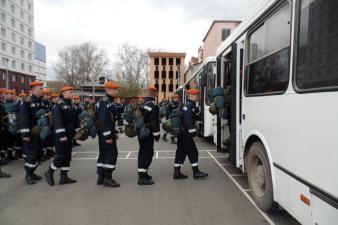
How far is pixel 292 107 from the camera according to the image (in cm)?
364

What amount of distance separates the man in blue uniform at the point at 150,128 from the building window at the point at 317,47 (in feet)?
11.5

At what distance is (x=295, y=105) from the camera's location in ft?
11.7

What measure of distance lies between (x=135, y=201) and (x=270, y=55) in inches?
127

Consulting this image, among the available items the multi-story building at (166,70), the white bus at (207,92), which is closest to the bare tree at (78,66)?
the multi-story building at (166,70)

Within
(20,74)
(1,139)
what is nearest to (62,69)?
(20,74)

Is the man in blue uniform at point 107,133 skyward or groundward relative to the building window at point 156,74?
groundward

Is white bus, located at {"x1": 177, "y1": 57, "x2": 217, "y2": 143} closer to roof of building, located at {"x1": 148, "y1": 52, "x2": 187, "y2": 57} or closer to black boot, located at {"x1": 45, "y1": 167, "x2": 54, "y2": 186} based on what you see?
black boot, located at {"x1": 45, "y1": 167, "x2": 54, "y2": 186}

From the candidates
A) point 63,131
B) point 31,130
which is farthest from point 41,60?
point 63,131

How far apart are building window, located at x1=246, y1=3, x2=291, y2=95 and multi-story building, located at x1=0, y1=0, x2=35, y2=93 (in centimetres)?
5083

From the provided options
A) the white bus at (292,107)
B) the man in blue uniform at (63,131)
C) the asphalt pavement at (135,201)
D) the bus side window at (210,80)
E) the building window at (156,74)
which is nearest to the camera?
the white bus at (292,107)

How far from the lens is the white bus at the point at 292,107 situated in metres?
2.93

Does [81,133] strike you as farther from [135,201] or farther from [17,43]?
[17,43]

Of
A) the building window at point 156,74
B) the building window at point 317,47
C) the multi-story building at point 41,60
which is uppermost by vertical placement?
the multi-story building at point 41,60

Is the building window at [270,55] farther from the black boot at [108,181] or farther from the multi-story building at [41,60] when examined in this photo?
the multi-story building at [41,60]
